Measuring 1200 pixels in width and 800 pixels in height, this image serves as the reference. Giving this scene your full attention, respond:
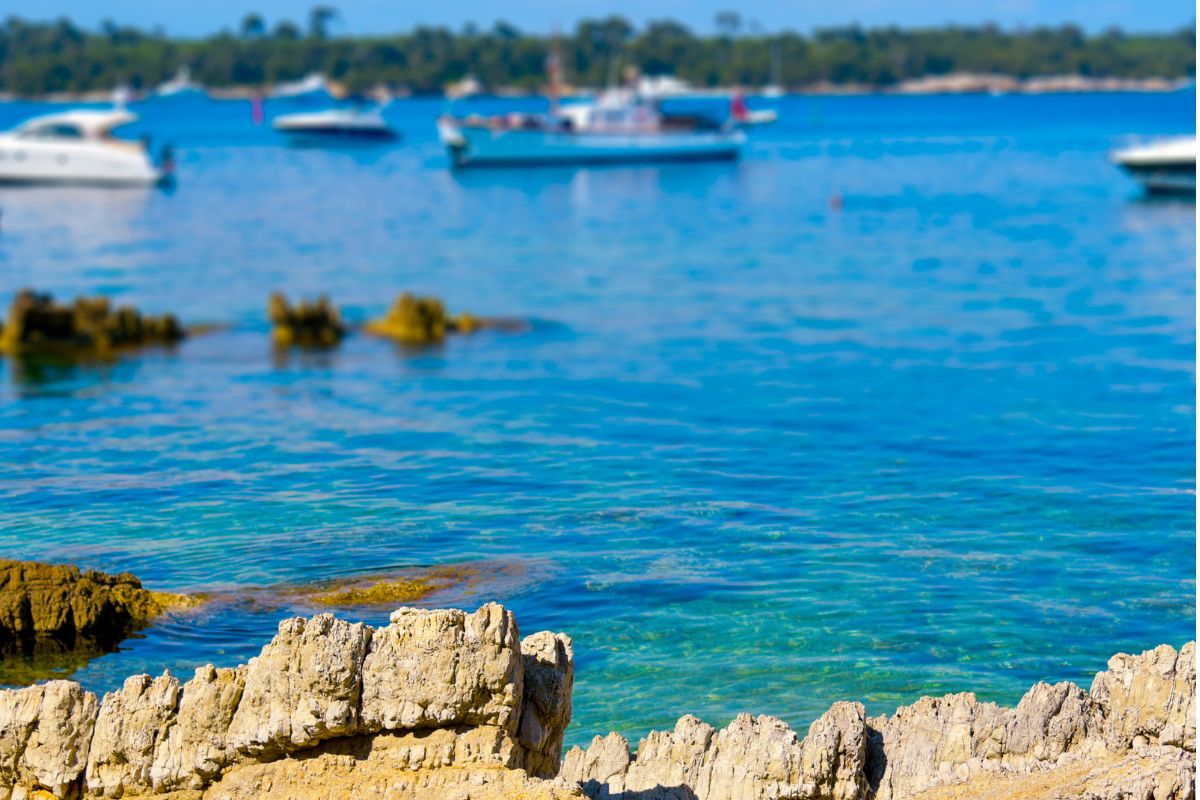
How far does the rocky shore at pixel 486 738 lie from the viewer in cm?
888

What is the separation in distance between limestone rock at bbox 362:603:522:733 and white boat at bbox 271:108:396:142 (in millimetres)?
122203

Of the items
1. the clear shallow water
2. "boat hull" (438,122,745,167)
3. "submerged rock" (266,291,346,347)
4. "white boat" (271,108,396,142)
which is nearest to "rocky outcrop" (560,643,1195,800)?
the clear shallow water

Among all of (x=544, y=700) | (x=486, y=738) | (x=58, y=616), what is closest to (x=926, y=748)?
(x=544, y=700)

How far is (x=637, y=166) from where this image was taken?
9481 cm

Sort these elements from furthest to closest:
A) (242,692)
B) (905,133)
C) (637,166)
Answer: (905,133) → (637,166) → (242,692)

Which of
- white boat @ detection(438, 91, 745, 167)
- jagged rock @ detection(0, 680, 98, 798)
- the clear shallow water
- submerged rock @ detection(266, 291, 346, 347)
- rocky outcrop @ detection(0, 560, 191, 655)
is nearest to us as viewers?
jagged rock @ detection(0, 680, 98, 798)

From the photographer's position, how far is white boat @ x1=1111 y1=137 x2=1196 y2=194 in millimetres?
61938

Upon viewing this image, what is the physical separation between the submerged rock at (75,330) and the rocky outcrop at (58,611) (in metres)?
18.3

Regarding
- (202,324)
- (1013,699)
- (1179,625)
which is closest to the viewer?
(1013,699)

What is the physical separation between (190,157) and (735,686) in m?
104

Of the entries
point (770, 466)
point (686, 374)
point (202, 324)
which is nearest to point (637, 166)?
point (202, 324)

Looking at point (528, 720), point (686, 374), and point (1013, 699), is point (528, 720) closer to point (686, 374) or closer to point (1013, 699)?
point (1013, 699)

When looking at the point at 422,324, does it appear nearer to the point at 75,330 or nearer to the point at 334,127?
the point at 75,330

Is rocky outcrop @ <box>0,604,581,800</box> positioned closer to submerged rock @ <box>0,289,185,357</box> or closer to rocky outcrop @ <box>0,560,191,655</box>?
rocky outcrop @ <box>0,560,191,655</box>
